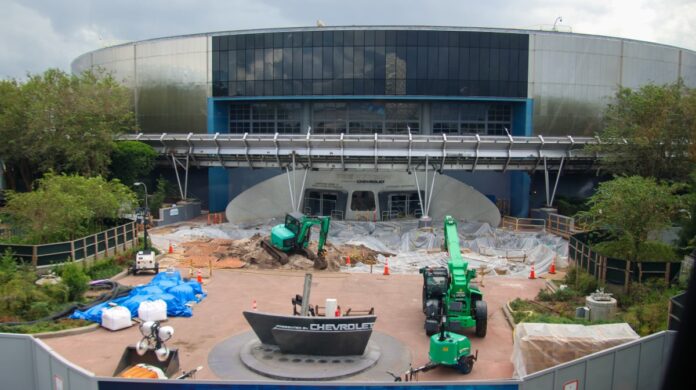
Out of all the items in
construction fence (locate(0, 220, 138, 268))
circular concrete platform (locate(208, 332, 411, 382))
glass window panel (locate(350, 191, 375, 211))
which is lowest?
circular concrete platform (locate(208, 332, 411, 382))

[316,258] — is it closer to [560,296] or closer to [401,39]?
[560,296]

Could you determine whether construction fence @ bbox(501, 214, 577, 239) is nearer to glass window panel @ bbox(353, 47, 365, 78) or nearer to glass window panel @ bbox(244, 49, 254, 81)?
glass window panel @ bbox(353, 47, 365, 78)

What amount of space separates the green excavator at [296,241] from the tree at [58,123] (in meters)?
18.0

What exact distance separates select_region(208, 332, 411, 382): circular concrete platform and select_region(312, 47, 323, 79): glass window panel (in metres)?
36.3

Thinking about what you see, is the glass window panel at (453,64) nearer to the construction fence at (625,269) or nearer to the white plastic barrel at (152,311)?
the construction fence at (625,269)

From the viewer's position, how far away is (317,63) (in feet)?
164

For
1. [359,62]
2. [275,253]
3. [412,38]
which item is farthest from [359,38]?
[275,253]

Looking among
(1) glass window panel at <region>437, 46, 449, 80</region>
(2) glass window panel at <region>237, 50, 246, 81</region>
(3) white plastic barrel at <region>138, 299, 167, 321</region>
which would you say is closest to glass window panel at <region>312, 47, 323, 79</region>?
(2) glass window panel at <region>237, 50, 246, 81</region>

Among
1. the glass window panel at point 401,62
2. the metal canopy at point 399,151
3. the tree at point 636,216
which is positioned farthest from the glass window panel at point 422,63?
the tree at point 636,216

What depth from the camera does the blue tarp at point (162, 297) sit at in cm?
1934

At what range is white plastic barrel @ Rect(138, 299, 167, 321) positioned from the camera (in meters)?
18.9

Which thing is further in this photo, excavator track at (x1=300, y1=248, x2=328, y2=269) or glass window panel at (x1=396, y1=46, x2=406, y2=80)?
glass window panel at (x1=396, y1=46, x2=406, y2=80)

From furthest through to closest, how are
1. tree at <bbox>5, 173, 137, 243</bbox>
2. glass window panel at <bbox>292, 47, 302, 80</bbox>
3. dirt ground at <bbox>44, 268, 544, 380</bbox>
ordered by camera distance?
glass window panel at <bbox>292, 47, 302, 80</bbox>, tree at <bbox>5, 173, 137, 243</bbox>, dirt ground at <bbox>44, 268, 544, 380</bbox>

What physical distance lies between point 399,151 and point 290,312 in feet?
67.4
